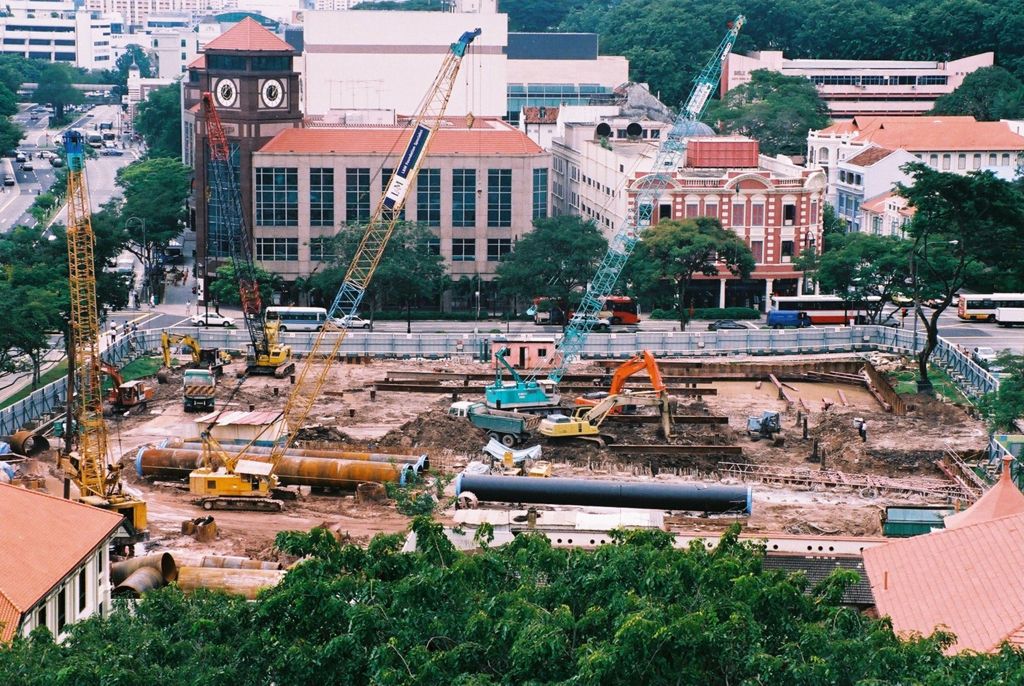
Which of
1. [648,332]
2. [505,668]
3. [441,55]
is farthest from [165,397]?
[441,55]

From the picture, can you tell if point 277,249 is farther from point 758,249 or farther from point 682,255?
point 758,249

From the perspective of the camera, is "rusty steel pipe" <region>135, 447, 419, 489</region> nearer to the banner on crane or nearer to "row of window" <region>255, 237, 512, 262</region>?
the banner on crane

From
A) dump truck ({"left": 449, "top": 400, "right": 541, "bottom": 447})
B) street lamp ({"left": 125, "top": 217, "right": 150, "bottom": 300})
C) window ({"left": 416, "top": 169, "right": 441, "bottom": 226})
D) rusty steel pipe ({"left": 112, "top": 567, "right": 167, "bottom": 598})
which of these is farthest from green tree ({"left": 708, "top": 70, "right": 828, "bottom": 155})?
rusty steel pipe ({"left": 112, "top": 567, "right": 167, "bottom": 598})

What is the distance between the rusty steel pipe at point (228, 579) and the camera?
2212 inches

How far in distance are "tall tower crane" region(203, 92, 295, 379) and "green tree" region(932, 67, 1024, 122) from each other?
85501mm

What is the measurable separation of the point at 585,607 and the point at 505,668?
11.7 ft

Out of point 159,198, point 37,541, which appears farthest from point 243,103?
point 37,541

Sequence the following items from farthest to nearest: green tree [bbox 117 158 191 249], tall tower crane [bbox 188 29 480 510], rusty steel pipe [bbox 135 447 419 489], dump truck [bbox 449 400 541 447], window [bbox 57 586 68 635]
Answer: green tree [bbox 117 158 191 249] < dump truck [bbox 449 400 541 447] < rusty steel pipe [bbox 135 447 419 489] < tall tower crane [bbox 188 29 480 510] < window [bbox 57 586 68 635]

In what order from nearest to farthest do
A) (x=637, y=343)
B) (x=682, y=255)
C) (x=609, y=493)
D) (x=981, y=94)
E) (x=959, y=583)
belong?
(x=959, y=583)
(x=609, y=493)
(x=637, y=343)
(x=682, y=255)
(x=981, y=94)

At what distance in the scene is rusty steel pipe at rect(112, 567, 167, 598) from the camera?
5503cm

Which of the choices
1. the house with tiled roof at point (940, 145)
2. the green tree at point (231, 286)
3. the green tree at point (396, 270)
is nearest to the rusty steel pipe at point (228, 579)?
the green tree at point (396, 270)

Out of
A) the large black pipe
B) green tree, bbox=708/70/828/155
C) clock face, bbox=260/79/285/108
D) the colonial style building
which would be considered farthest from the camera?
green tree, bbox=708/70/828/155

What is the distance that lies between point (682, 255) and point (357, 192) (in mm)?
22449

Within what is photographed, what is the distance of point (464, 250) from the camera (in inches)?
4678
